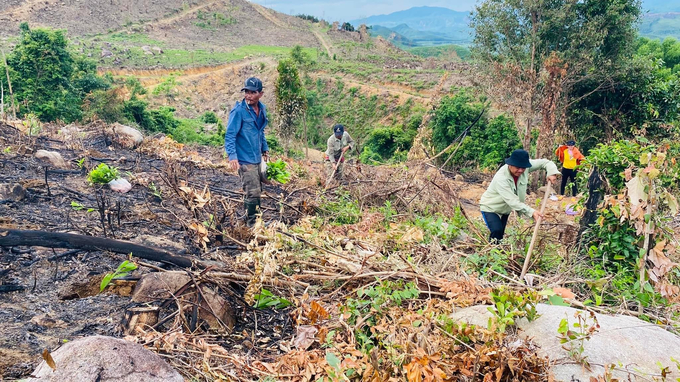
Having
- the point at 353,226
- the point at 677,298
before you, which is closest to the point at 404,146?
the point at 353,226

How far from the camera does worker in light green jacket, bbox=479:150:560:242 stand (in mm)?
4348

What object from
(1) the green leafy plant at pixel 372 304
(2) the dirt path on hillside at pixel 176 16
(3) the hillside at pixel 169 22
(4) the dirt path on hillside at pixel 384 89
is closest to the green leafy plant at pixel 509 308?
(1) the green leafy plant at pixel 372 304

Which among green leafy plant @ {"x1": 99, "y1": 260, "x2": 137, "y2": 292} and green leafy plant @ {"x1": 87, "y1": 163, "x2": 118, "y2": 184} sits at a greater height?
green leafy plant @ {"x1": 99, "y1": 260, "x2": 137, "y2": 292}

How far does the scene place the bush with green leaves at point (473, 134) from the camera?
1608 cm

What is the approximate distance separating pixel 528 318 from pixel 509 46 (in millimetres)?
11986

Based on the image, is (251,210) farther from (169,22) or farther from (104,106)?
(169,22)

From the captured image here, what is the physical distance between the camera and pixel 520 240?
14.9ft

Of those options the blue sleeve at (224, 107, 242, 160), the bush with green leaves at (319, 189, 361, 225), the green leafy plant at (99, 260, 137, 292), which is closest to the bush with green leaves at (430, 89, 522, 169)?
the bush with green leaves at (319, 189, 361, 225)

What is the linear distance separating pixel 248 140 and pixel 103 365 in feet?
9.96

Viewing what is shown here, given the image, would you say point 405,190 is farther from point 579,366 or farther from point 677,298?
point 579,366

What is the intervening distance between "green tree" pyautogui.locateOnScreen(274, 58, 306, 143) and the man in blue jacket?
12.6 metres

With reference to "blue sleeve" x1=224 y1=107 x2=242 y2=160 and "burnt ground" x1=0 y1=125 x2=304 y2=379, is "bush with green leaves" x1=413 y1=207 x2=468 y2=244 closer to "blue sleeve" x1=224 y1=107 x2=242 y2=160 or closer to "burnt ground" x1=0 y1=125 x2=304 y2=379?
"burnt ground" x1=0 y1=125 x2=304 y2=379

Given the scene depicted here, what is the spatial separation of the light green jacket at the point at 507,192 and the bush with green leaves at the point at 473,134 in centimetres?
1119

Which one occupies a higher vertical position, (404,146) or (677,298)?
Result: (677,298)
